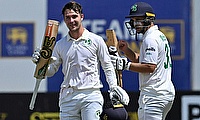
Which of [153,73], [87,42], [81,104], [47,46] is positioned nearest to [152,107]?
[153,73]

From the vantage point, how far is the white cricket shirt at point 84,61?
455 cm

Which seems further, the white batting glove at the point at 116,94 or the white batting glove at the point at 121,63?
the white batting glove at the point at 121,63

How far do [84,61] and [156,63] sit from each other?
52 centimetres

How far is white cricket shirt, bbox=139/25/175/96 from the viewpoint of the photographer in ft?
15.1

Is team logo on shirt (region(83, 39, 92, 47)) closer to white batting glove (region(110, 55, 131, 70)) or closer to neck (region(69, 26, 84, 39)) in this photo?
neck (region(69, 26, 84, 39))

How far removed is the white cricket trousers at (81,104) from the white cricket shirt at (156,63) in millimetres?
378

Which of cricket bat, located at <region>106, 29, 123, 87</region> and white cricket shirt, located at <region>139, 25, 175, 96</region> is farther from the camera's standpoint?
cricket bat, located at <region>106, 29, 123, 87</region>

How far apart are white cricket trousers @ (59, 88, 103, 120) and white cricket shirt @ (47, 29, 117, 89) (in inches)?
2.0

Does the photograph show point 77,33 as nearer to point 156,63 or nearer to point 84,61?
point 84,61

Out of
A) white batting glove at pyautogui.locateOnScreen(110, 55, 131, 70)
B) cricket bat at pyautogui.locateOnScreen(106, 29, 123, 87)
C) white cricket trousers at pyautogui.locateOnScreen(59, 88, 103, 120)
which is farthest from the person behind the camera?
cricket bat at pyautogui.locateOnScreen(106, 29, 123, 87)

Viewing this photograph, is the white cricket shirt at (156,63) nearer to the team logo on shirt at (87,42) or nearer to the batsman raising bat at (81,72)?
the batsman raising bat at (81,72)

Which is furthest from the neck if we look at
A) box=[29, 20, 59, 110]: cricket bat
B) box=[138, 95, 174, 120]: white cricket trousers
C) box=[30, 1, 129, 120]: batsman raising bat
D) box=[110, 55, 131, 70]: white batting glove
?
box=[138, 95, 174, 120]: white cricket trousers

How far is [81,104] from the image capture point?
452cm

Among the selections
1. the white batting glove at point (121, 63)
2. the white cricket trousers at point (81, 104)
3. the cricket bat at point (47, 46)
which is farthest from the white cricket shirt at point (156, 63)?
the cricket bat at point (47, 46)
